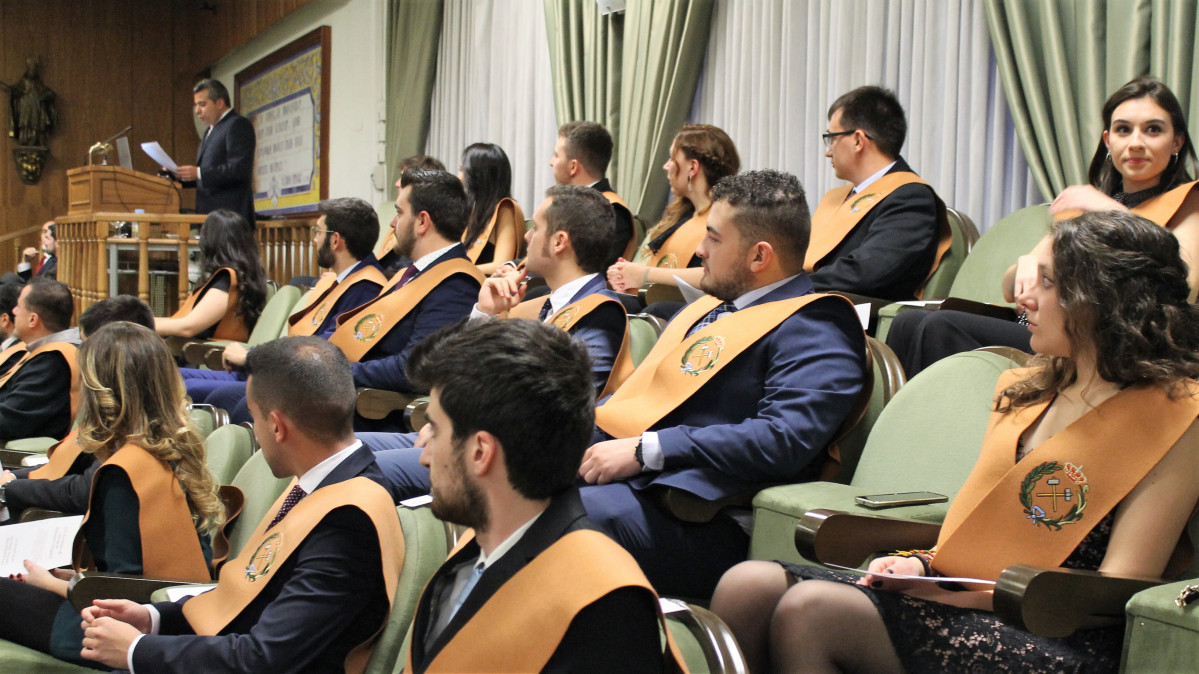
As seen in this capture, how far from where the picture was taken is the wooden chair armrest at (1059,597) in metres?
1.32

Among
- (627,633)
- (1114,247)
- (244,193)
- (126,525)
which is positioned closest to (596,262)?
(126,525)

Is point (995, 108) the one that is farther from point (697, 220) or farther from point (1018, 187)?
point (697, 220)

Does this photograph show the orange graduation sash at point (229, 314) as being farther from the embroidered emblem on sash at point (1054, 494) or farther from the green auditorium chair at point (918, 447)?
the embroidered emblem on sash at point (1054, 494)

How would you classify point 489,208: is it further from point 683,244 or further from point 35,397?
point 35,397

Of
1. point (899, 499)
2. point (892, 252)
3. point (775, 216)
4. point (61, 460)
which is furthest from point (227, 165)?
point (899, 499)

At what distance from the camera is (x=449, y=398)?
1.25m

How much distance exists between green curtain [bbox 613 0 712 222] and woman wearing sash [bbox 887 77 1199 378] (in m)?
2.42

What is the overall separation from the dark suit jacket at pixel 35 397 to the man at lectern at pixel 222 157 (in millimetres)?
3249

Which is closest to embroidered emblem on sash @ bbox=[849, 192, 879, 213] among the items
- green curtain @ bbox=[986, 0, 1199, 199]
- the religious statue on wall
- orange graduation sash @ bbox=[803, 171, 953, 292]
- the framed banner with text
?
orange graduation sash @ bbox=[803, 171, 953, 292]

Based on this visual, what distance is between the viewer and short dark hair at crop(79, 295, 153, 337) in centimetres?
325

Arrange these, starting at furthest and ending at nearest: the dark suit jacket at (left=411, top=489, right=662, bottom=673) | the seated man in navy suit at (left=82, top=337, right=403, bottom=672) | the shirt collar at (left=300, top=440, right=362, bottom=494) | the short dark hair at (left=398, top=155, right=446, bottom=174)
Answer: the short dark hair at (left=398, top=155, right=446, bottom=174), the shirt collar at (left=300, top=440, right=362, bottom=494), the seated man in navy suit at (left=82, top=337, right=403, bottom=672), the dark suit jacket at (left=411, top=489, right=662, bottom=673)

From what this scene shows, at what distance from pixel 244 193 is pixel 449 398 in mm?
5957

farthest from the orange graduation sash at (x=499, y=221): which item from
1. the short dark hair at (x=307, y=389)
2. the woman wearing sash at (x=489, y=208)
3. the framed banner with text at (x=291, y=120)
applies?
the framed banner with text at (x=291, y=120)

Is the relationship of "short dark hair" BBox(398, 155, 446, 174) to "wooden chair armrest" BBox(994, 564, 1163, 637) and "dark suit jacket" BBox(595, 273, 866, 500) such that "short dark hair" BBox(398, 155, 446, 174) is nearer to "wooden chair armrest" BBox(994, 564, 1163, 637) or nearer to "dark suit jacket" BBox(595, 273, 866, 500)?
"dark suit jacket" BBox(595, 273, 866, 500)
